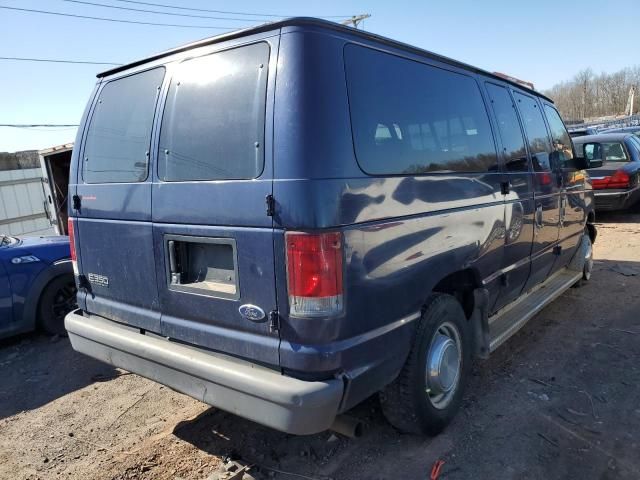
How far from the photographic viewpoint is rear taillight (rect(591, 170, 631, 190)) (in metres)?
9.85

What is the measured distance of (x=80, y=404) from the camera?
373cm

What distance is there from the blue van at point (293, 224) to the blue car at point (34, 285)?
2.00 metres

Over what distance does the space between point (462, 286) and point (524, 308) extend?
1.37 m

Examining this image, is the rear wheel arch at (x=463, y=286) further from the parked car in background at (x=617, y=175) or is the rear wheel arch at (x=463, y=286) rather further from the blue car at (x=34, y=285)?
the parked car in background at (x=617, y=175)

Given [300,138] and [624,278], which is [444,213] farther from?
[624,278]

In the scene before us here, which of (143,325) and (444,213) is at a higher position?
(444,213)

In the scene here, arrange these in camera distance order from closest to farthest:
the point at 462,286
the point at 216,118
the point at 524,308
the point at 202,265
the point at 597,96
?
the point at 216,118 → the point at 202,265 → the point at 462,286 → the point at 524,308 → the point at 597,96

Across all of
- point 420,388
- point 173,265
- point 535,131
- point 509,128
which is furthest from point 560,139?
point 173,265

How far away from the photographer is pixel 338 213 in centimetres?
219

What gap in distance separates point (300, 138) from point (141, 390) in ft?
9.01

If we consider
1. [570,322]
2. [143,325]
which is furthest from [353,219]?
[570,322]

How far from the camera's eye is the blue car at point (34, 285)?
4.73m

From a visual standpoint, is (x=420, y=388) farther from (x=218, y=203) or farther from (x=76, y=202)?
(x=76, y=202)

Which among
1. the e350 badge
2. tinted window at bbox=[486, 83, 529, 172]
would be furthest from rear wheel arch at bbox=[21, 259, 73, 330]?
tinted window at bbox=[486, 83, 529, 172]
